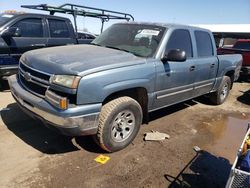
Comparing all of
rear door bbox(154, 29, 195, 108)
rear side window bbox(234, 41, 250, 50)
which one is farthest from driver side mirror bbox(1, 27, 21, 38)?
rear side window bbox(234, 41, 250, 50)

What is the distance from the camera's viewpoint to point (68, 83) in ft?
10.9

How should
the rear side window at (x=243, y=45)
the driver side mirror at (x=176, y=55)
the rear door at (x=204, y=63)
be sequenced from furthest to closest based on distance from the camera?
the rear side window at (x=243, y=45)
the rear door at (x=204, y=63)
the driver side mirror at (x=176, y=55)

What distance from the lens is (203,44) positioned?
19.0 ft

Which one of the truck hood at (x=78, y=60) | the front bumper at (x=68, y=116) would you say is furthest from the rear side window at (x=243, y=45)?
the front bumper at (x=68, y=116)

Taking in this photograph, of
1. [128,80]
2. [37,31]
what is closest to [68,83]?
[128,80]

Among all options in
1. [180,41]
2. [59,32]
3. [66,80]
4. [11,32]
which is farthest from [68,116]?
[59,32]

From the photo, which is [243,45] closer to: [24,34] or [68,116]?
[24,34]

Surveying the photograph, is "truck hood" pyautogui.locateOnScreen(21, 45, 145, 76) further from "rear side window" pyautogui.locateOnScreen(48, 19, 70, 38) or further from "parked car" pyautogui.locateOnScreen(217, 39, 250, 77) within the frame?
"parked car" pyautogui.locateOnScreen(217, 39, 250, 77)

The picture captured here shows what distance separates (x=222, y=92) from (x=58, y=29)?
4.71 meters

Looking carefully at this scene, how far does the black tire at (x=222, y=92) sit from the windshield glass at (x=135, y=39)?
2.91 metres

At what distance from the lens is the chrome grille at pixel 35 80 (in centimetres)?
358

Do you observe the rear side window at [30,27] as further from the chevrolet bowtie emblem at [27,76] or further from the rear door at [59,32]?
the chevrolet bowtie emblem at [27,76]

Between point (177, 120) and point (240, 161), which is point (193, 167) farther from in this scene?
point (177, 120)

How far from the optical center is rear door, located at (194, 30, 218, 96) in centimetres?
548
